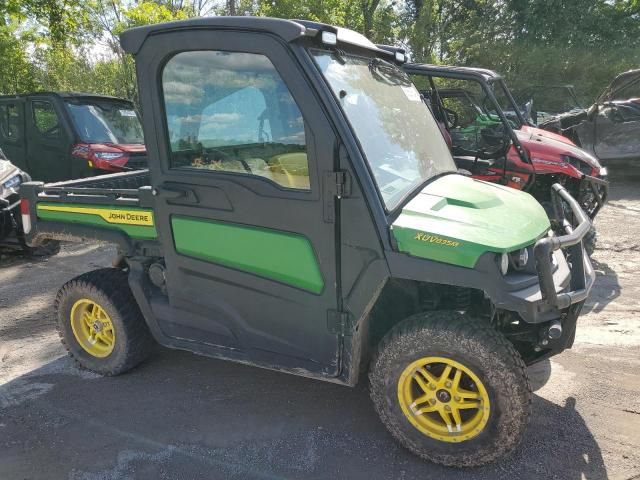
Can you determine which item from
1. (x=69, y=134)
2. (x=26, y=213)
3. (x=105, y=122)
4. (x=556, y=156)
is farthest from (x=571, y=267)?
(x=105, y=122)

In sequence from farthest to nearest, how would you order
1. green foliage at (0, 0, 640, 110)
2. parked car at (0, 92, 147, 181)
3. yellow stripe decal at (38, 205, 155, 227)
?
green foliage at (0, 0, 640, 110), parked car at (0, 92, 147, 181), yellow stripe decal at (38, 205, 155, 227)

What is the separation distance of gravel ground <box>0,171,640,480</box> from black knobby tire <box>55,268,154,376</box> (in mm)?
111

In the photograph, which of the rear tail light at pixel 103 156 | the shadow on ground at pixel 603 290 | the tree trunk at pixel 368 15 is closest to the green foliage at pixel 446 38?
the tree trunk at pixel 368 15

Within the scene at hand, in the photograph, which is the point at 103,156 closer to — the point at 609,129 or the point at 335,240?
the point at 335,240

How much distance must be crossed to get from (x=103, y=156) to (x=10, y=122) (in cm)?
225

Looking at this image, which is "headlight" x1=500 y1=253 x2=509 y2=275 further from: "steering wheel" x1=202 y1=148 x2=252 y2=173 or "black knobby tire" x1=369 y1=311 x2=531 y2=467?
"steering wheel" x1=202 y1=148 x2=252 y2=173

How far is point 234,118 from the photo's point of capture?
2979 mm

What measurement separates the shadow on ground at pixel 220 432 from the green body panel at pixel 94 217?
1059 millimetres

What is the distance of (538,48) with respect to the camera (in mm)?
16406

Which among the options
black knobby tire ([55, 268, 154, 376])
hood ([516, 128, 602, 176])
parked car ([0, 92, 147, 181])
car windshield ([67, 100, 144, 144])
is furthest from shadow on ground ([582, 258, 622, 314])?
car windshield ([67, 100, 144, 144])

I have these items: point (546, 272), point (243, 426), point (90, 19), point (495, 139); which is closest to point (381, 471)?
point (243, 426)

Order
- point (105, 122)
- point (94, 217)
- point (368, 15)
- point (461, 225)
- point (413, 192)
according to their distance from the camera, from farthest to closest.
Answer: point (368, 15) → point (105, 122) → point (94, 217) → point (413, 192) → point (461, 225)

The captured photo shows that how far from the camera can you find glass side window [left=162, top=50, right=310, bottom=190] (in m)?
2.79

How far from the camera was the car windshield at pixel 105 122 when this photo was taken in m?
8.00
